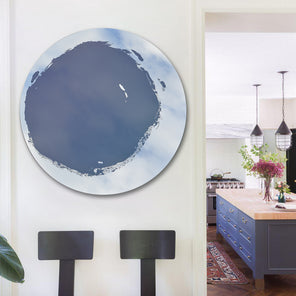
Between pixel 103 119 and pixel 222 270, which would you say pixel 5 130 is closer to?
pixel 103 119

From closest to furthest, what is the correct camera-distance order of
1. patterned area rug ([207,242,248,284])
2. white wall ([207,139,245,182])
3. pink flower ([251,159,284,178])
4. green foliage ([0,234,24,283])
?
green foliage ([0,234,24,283]) → patterned area rug ([207,242,248,284]) → pink flower ([251,159,284,178]) → white wall ([207,139,245,182])

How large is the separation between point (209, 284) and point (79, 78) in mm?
2893

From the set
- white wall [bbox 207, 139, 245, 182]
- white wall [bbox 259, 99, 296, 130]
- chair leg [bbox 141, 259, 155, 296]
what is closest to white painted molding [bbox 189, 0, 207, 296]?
chair leg [bbox 141, 259, 155, 296]

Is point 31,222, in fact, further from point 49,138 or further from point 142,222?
point 142,222

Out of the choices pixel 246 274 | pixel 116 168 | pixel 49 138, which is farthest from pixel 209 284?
pixel 49 138

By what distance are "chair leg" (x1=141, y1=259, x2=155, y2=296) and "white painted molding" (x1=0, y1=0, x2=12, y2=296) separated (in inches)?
30.5

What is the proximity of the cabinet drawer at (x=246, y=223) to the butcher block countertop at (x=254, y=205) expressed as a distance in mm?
68

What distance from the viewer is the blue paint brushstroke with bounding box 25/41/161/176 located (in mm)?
1706

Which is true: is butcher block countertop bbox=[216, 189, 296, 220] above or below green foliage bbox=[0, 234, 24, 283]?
below

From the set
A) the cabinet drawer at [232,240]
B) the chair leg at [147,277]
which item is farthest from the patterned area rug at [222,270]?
the chair leg at [147,277]

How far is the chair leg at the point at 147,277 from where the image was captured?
157 cm

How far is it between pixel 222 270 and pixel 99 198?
9.29 ft

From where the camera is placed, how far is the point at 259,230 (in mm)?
3348

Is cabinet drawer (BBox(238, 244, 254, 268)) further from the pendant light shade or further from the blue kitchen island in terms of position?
the pendant light shade
